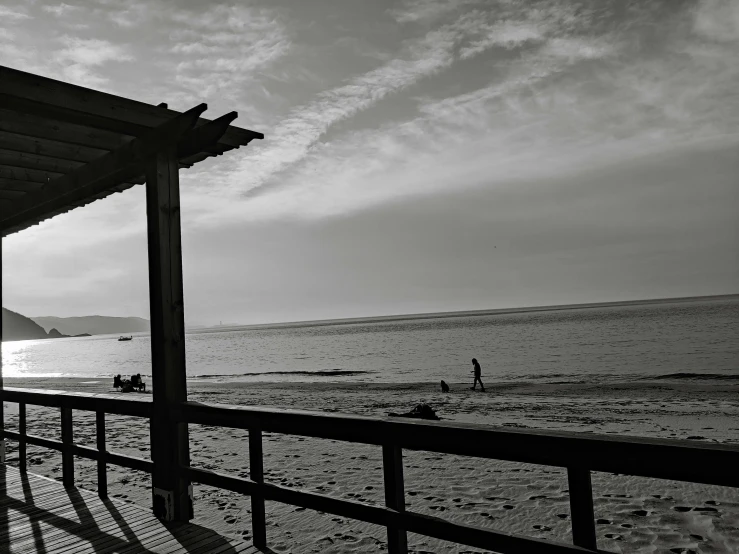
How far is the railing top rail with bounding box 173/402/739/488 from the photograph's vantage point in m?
1.71

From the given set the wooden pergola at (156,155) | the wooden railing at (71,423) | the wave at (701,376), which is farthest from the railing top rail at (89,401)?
the wave at (701,376)

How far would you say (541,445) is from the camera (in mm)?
2127

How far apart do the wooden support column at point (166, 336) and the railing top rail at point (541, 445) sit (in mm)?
1239

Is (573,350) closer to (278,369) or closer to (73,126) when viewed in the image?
(278,369)

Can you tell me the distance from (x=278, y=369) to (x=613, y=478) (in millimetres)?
39367

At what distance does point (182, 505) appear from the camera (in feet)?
13.4

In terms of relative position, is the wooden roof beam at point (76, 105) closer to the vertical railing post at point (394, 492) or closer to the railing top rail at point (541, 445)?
the railing top rail at point (541, 445)

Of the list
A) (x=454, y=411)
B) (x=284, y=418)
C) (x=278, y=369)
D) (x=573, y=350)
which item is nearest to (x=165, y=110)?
(x=284, y=418)

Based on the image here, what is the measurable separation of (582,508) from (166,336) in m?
3.25

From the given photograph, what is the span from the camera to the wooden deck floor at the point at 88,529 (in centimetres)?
358

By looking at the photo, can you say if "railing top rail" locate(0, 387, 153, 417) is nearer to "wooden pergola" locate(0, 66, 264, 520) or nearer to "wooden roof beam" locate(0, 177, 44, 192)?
"wooden pergola" locate(0, 66, 264, 520)

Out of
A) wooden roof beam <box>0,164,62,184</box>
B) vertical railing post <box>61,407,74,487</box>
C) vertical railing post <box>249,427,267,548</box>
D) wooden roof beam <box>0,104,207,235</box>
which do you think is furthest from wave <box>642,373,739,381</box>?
wooden roof beam <box>0,164,62,184</box>

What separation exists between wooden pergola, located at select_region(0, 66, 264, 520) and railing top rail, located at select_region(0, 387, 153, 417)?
236 mm

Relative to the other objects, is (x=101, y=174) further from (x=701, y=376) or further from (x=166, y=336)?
(x=701, y=376)
